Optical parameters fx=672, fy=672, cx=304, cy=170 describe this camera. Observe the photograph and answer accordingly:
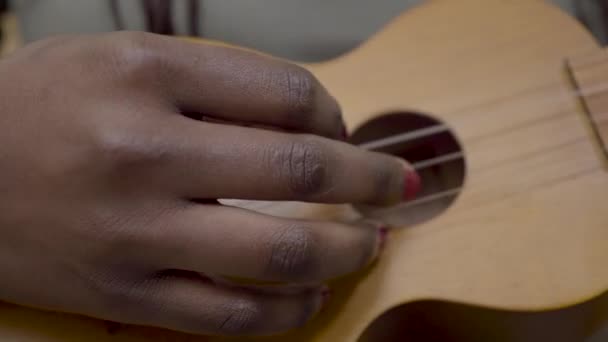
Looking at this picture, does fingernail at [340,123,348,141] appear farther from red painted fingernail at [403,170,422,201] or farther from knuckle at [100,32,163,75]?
knuckle at [100,32,163,75]

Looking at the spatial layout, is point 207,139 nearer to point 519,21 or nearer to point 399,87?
point 399,87

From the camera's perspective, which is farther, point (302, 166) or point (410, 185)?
point (410, 185)

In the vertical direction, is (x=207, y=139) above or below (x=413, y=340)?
above

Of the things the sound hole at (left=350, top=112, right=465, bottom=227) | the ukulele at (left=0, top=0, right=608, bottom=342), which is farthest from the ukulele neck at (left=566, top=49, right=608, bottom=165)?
the sound hole at (left=350, top=112, right=465, bottom=227)

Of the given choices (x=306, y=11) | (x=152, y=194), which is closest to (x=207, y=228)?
(x=152, y=194)

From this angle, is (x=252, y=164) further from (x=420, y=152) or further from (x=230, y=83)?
(x=420, y=152)

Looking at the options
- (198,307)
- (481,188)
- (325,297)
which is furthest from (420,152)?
(198,307)

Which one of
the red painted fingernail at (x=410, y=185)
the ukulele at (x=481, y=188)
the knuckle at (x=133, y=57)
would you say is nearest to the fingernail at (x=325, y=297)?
the ukulele at (x=481, y=188)
